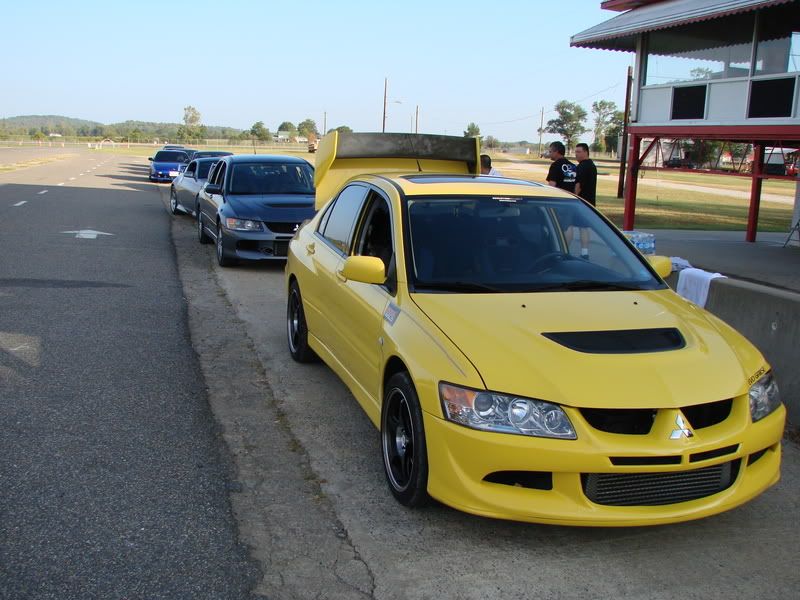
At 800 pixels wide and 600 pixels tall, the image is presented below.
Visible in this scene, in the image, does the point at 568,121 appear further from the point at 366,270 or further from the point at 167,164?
the point at 366,270

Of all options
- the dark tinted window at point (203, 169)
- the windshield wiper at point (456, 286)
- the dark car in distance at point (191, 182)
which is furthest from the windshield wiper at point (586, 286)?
the dark tinted window at point (203, 169)

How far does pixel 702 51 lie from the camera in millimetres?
16609

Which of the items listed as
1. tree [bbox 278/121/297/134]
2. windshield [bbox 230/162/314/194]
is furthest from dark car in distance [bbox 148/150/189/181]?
tree [bbox 278/121/297/134]

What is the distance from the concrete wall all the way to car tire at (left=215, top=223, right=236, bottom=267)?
6.95m

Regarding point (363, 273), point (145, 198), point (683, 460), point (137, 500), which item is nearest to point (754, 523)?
point (683, 460)

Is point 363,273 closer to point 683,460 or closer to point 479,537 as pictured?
point 479,537

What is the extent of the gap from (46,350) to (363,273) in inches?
143

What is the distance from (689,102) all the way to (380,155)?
34.8 feet

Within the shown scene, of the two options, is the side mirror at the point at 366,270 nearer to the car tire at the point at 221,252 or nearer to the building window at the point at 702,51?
the car tire at the point at 221,252

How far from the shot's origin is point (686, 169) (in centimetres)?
1786

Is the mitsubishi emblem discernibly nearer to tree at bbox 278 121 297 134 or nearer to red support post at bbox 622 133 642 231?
red support post at bbox 622 133 642 231

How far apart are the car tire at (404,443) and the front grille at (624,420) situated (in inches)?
31.2

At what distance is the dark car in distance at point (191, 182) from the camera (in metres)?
17.2

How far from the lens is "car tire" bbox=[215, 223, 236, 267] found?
11664 millimetres
